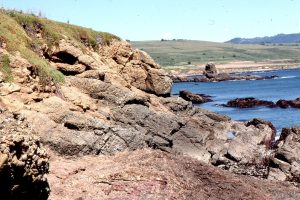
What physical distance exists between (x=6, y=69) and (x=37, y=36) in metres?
10.6

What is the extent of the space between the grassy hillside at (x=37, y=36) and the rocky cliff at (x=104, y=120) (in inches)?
3.9

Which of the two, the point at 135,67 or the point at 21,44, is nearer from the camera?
the point at 21,44

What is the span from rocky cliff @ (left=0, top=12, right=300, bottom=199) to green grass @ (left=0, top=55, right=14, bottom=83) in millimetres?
Answer: 70

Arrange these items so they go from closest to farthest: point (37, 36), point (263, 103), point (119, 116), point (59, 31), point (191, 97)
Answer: point (119, 116) < point (37, 36) < point (59, 31) < point (263, 103) < point (191, 97)

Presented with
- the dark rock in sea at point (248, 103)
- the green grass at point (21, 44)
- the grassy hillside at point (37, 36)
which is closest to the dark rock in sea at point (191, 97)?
the dark rock in sea at point (248, 103)

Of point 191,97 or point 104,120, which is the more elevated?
point 104,120

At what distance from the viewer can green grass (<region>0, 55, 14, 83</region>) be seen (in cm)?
2951

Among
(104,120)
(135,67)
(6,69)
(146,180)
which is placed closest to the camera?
(146,180)

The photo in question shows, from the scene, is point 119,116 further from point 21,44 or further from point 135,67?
point 135,67

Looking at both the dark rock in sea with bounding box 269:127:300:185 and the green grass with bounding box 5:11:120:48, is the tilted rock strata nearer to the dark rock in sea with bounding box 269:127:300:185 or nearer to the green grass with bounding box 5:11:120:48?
the dark rock in sea with bounding box 269:127:300:185

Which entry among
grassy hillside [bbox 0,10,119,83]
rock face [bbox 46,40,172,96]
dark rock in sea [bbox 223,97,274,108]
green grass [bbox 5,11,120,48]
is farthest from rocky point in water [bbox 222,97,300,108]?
green grass [bbox 5,11,120,48]

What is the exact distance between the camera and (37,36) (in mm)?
39781

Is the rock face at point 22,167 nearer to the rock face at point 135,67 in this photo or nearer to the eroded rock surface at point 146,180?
the eroded rock surface at point 146,180

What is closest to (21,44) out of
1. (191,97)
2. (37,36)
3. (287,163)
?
(37,36)
